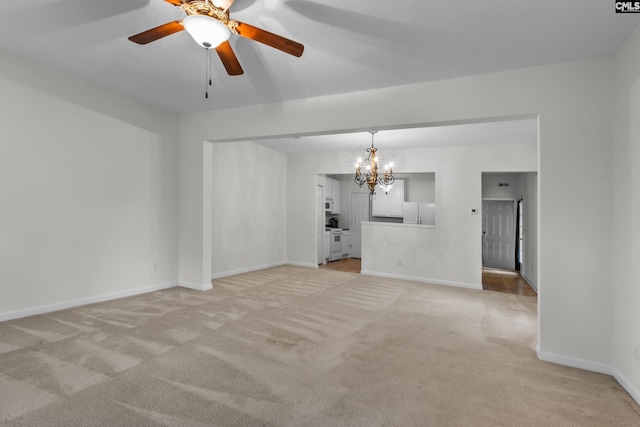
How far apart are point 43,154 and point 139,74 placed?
1.43 m

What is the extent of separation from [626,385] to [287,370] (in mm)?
2599

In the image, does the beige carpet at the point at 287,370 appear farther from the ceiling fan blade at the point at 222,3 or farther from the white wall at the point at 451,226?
the ceiling fan blade at the point at 222,3

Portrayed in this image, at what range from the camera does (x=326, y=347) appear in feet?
10.1

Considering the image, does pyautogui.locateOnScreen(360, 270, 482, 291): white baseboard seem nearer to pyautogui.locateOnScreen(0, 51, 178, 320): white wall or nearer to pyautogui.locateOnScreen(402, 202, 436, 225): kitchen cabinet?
pyautogui.locateOnScreen(402, 202, 436, 225): kitchen cabinet

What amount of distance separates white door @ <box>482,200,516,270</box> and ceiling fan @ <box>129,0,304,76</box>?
7.72 metres

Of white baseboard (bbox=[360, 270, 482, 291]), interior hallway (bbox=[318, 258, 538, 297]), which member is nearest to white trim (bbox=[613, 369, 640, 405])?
interior hallway (bbox=[318, 258, 538, 297])

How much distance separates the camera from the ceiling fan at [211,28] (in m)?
1.94

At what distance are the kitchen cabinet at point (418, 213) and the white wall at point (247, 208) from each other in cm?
322

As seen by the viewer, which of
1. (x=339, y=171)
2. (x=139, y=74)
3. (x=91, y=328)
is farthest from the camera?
(x=339, y=171)

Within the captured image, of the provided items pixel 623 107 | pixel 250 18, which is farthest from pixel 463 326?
pixel 250 18

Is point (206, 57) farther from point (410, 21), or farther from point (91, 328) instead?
point (91, 328)

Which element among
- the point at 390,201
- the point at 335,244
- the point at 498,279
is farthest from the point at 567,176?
the point at 335,244

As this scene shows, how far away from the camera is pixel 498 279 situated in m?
6.86

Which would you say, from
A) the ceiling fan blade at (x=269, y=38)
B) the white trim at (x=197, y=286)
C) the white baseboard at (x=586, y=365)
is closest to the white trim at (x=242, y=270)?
the white trim at (x=197, y=286)
